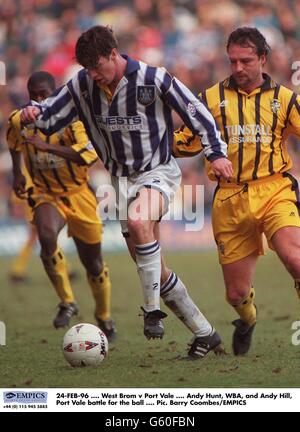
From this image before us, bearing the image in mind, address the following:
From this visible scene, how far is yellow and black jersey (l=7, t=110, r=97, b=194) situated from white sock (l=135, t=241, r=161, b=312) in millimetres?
2351

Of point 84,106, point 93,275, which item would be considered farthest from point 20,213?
point 84,106

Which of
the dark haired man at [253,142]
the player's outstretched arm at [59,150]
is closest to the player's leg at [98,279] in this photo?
the player's outstretched arm at [59,150]

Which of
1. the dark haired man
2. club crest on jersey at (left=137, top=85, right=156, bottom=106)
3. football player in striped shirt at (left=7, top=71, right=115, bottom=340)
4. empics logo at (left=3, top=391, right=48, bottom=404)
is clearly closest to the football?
empics logo at (left=3, top=391, right=48, bottom=404)

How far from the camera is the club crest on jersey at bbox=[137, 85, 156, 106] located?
21.8ft

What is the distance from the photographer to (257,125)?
692cm

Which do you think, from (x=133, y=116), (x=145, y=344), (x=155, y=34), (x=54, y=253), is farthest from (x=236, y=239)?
(x=155, y=34)

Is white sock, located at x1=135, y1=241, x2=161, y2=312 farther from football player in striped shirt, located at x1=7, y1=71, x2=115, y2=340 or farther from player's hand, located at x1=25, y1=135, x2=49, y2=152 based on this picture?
football player in striped shirt, located at x1=7, y1=71, x2=115, y2=340

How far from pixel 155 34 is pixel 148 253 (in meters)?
15.1

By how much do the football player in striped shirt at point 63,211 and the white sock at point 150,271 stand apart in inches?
93.5

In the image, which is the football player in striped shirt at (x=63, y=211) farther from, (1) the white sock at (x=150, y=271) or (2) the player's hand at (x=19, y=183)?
(1) the white sock at (x=150, y=271)

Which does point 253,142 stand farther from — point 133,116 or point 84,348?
point 84,348

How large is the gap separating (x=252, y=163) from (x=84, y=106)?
51.7 inches
